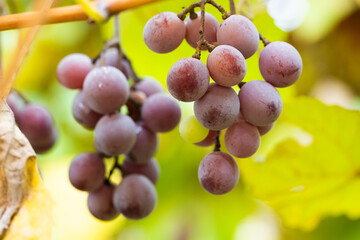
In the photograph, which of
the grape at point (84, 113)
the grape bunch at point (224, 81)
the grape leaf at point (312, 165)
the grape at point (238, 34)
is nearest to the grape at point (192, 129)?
the grape bunch at point (224, 81)

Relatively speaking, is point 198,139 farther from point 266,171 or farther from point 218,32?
point 266,171

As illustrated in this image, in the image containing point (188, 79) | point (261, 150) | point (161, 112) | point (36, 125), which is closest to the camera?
point (188, 79)

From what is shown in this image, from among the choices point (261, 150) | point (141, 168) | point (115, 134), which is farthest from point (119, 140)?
point (261, 150)

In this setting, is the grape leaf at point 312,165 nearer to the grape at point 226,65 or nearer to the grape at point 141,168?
the grape at point 141,168

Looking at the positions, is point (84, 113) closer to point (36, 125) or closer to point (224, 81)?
point (36, 125)

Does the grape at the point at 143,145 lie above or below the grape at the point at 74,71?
below
